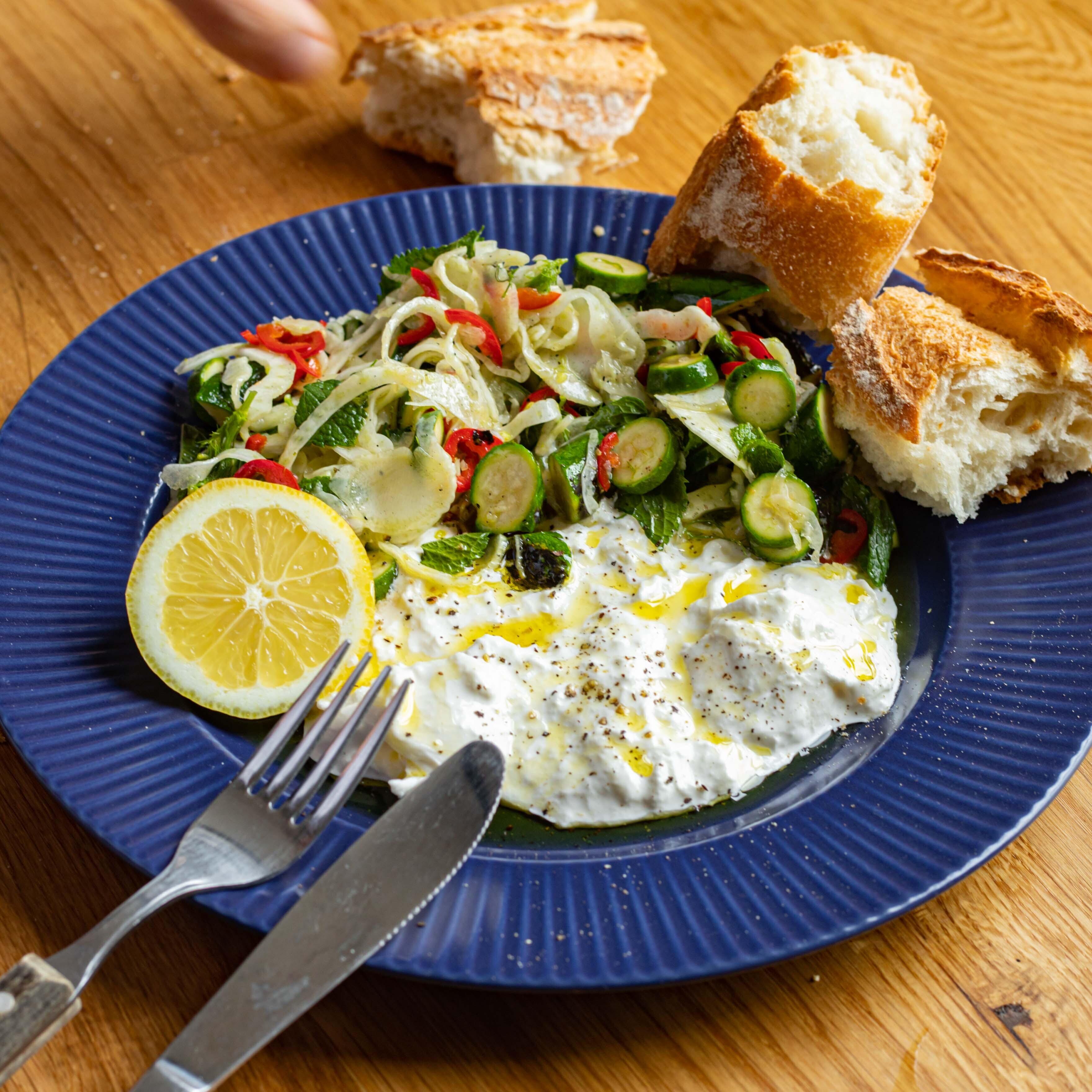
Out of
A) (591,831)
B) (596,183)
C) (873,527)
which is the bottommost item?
(591,831)

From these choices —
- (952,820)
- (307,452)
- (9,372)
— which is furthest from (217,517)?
(952,820)

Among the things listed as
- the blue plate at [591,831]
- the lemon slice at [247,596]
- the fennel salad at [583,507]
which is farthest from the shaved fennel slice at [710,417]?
the lemon slice at [247,596]

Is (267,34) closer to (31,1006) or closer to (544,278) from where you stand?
(544,278)

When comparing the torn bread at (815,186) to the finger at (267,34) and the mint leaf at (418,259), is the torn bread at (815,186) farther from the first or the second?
the finger at (267,34)

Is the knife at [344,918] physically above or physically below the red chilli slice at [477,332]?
below

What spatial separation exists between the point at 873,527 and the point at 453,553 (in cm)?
118

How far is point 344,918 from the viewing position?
202 centimetres

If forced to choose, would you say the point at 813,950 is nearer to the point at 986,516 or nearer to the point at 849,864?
the point at 849,864

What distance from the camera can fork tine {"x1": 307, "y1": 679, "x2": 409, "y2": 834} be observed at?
2.22m

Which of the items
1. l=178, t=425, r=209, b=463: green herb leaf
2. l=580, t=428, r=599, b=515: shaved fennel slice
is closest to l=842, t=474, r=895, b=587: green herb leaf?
l=580, t=428, r=599, b=515: shaved fennel slice

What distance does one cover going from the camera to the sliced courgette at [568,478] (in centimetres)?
300

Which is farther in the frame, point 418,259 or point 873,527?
point 418,259

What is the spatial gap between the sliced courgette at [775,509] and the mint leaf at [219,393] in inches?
56.4

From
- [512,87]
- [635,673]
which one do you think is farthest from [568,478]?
[512,87]
